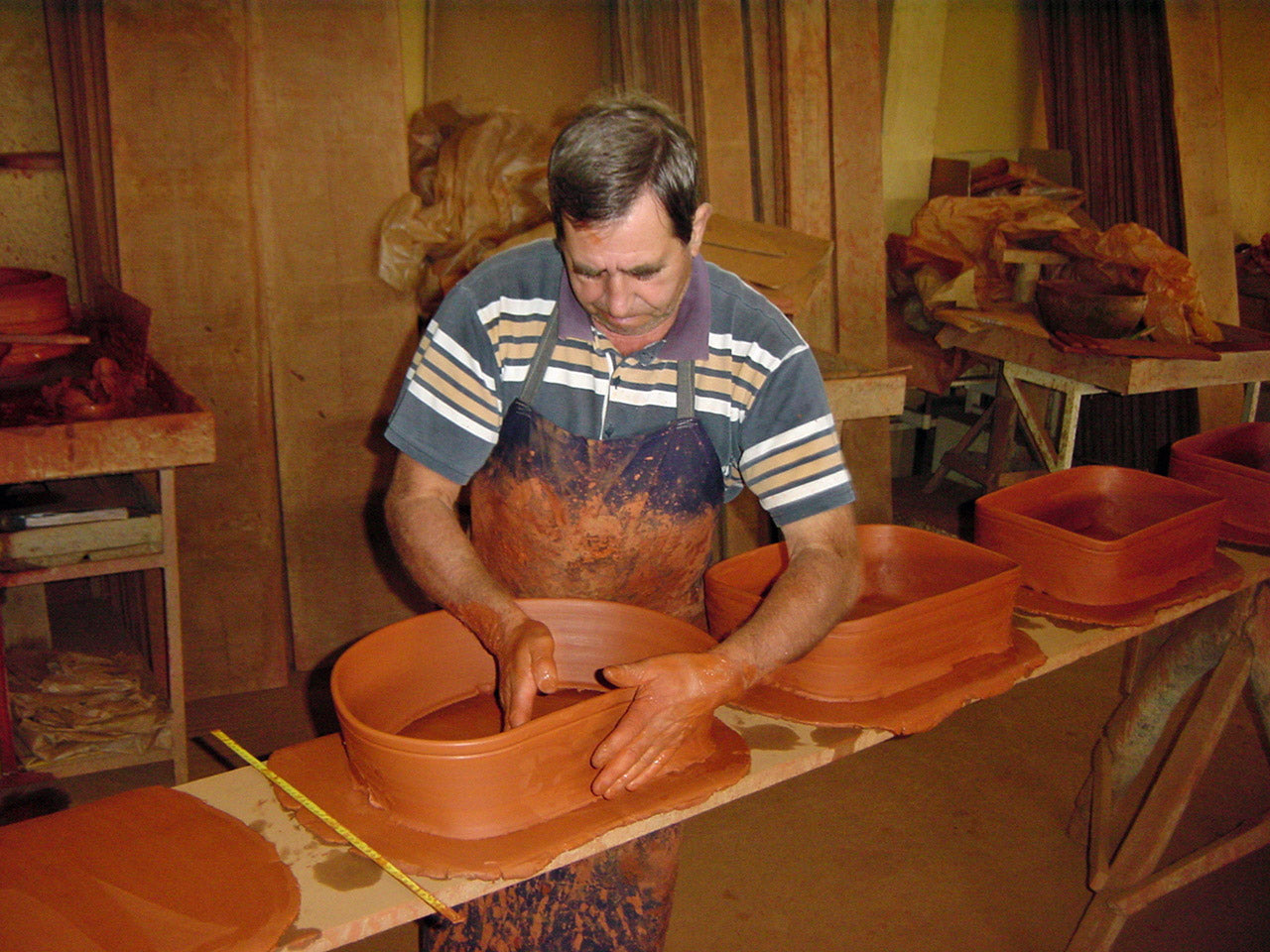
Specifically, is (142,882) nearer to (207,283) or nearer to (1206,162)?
(207,283)

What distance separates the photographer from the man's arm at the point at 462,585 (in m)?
1.63

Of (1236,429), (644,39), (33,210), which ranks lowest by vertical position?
(1236,429)

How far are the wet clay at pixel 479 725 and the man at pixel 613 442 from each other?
11 cm

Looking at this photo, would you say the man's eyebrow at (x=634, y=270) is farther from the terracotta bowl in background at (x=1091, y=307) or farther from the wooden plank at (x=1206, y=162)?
the wooden plank at (x=1206, y=162)

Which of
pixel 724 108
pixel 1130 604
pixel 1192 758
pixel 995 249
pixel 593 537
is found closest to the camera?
pixel 593 537

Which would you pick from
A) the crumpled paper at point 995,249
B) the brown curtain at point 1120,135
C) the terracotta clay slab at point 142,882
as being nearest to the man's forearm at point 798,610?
the terracotta clay slab at point 142,882

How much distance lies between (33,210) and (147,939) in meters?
3.58

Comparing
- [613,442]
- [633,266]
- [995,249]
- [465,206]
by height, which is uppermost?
[465,206]

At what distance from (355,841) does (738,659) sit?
643 mm

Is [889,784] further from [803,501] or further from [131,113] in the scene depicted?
[131,113]

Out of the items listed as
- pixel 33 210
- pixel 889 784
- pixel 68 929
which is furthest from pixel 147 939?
pixel 33 210

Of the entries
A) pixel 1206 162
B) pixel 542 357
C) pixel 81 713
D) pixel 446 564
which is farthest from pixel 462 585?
pixel 1206 162

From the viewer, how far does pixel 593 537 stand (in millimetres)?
2094

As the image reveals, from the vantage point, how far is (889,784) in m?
3.53
